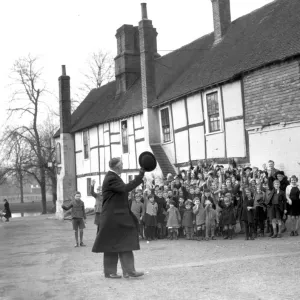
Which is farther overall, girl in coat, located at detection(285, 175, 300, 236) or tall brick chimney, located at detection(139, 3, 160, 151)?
tall brick chimney, located at detection(139, 3, 160, 151)

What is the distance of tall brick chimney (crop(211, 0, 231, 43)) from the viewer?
898 inches

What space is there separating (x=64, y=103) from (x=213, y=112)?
56.6ft

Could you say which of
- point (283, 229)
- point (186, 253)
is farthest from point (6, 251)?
point (283, 229)

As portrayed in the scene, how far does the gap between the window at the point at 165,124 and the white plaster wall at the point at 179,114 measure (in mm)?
773

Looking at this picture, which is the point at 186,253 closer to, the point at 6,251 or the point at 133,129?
the point at 6,251

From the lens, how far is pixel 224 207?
13367mm

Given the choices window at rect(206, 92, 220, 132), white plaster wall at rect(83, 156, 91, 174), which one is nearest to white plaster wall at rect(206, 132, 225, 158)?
window at rect(206, 92, 220, 132)

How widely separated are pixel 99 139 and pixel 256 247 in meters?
19.9

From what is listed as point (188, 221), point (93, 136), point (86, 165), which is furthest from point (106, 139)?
point (188, 221)

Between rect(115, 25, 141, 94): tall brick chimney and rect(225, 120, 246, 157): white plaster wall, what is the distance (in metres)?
13.1

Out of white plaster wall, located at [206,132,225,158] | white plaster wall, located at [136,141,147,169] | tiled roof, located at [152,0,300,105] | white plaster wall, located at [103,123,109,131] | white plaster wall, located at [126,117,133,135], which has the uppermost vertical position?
tiled roof, located at [152,0,300,105]

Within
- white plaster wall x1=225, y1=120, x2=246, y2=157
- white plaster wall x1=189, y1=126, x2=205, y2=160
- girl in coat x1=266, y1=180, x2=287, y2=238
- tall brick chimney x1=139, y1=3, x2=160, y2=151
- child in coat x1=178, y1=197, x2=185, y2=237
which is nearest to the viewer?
girl in coat x1=266, y1=180, x2=287, y2=238

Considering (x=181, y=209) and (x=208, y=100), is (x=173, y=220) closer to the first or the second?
(x=181, y=209)

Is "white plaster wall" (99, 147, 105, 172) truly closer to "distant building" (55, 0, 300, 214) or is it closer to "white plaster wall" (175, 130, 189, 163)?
"distant building" (55, 0, 300, 214)
